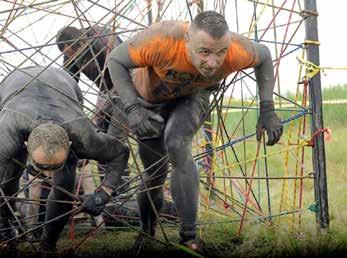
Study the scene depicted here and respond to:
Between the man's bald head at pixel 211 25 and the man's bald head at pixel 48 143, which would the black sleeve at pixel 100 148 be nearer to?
the man's bald head at pixel 48 143

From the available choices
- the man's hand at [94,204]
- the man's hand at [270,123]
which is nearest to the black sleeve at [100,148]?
the man's hand at [94,204]

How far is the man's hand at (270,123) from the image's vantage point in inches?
189

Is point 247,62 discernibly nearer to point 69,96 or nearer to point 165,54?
point 165,54

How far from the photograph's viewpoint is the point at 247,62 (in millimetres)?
4766

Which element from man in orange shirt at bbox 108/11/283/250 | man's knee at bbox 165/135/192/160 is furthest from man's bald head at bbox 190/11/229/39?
man's knee at bbox 165/135/192/160

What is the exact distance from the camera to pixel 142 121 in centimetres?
458

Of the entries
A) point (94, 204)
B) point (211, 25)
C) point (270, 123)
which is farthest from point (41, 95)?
point (270, 123)

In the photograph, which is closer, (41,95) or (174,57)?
(174,57)

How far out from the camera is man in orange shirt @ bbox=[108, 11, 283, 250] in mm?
4523

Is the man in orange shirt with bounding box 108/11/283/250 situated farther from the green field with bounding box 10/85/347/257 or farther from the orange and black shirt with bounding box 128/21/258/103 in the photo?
the green field with bounding box 10/85/347/257

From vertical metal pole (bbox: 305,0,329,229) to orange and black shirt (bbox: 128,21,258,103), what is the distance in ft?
3.68

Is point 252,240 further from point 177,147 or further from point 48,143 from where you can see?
point 48,143

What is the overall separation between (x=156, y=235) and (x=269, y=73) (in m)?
1.52

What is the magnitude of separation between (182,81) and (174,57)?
0.69 feet
